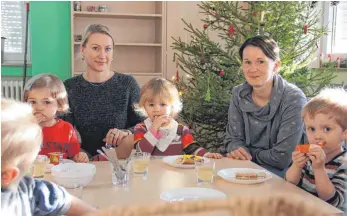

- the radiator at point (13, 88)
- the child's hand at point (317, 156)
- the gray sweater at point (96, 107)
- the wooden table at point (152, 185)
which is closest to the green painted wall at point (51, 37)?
the radiator at point (13, 88)

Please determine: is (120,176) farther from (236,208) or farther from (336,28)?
(336,28)

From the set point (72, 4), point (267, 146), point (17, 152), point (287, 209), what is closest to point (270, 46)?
point (267, 146)

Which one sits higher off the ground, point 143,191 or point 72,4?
point 72,4

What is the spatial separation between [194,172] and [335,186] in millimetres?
449

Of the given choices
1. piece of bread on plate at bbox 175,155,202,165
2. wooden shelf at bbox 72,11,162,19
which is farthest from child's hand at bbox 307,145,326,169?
wooden shelf at bbox 72,11,162,19

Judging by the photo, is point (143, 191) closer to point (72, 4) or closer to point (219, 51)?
point (219, 51)

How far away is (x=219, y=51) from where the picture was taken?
2744 mm

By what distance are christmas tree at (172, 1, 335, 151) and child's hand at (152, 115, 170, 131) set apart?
2.98 ft

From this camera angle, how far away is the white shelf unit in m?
3.88

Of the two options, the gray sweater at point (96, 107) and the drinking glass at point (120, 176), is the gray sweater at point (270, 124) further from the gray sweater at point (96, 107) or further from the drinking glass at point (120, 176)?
the drinking glass at point (120, 176)

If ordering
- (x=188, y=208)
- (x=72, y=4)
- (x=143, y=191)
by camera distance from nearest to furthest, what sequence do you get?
(x=188, y=208) < (x=143, y=191) < (x=72, y=4)

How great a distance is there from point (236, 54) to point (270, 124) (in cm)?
115

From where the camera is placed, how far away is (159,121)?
5.26 ft

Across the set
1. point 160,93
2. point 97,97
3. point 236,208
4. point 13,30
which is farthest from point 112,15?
point 236,208
